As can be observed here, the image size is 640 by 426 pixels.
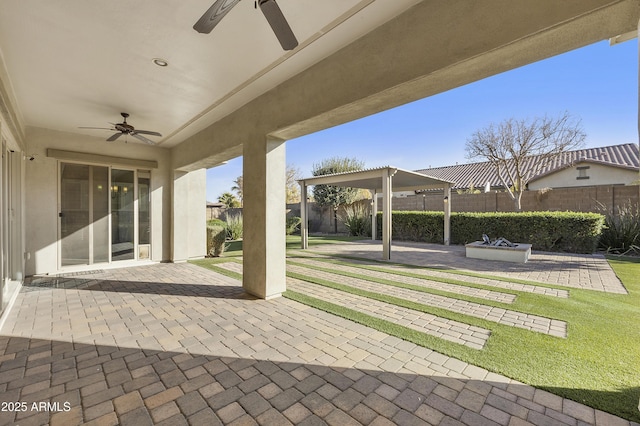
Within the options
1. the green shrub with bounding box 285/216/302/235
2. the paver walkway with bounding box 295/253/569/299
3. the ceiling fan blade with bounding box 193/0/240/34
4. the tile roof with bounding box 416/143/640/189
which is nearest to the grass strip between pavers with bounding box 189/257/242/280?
the paver walkway with bounding box 295/253/569/299

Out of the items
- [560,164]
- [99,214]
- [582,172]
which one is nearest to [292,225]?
[99,214]

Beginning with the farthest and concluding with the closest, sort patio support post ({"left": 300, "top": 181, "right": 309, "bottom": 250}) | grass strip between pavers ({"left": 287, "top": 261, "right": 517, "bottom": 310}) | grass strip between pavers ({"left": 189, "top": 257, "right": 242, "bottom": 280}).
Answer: patio support post ({"left": 300, "top": 181, "right": 309, "bottom": 250}) → grass strip between pavers ({"left": 189, "top": 257, "right": 242, "bottom": 280}) → grass strip between pavers ({"left": 287, "top": 261, "right": 517, "bottom": 310})

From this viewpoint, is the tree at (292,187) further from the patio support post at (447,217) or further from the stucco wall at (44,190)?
the stucco wall at (44,190)

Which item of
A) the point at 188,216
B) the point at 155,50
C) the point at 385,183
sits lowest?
the point at 188,216

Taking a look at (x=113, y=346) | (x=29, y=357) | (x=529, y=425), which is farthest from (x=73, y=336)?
(x=529, y=425)

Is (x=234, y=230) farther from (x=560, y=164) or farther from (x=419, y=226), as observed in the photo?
(x=560, y=164)

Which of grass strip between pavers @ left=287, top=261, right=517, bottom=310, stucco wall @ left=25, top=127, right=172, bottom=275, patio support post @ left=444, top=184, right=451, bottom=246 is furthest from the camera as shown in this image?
patio support post @ left=444, top=184, right=451, bottom=246

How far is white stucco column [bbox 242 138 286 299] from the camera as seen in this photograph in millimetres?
4051

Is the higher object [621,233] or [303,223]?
[303,223]

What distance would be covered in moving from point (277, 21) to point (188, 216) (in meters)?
6.47

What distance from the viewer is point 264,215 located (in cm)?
405

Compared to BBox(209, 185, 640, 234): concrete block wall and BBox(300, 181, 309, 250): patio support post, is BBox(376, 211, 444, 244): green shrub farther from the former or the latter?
BBox(300, 181, 309, 250): patio support post

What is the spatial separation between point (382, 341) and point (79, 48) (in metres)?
4.40

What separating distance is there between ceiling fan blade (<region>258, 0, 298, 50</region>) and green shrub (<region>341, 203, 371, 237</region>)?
11682 millimetres
